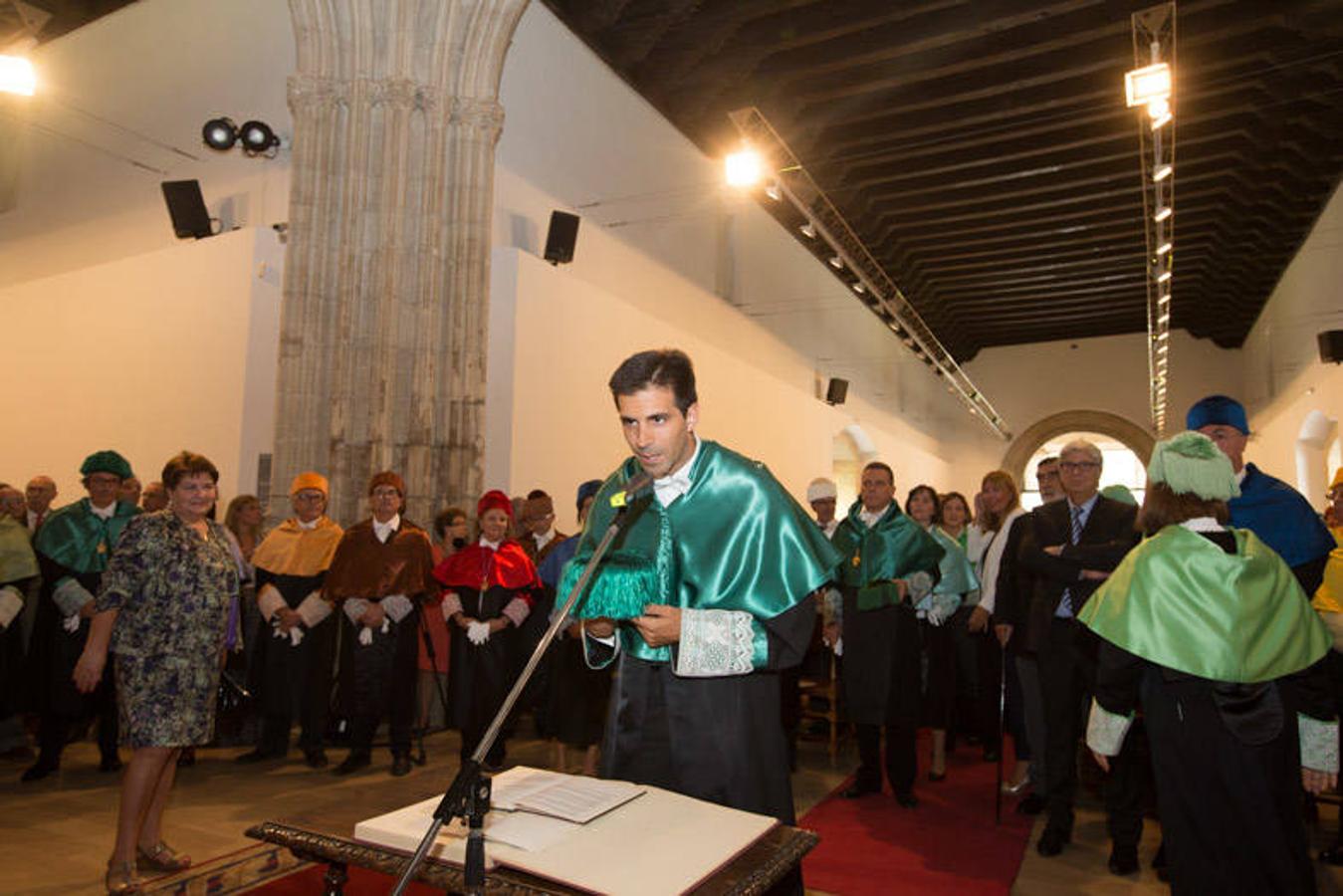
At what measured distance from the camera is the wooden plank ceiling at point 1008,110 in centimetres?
793

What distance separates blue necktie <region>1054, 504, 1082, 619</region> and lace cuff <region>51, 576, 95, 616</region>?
4.59 m

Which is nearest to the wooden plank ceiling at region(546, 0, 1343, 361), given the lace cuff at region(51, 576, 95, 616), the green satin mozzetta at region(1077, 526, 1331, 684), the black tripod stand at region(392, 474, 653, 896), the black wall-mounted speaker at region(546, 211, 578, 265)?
the black wall-mounted speaker at region(546, 211, 578, 265)

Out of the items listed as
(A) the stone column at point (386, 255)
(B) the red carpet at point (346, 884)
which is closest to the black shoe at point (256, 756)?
(A) the stone column at point (386, 255)

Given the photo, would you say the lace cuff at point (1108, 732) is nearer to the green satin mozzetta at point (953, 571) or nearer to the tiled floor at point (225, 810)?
the tiled floor at point (225, 810)

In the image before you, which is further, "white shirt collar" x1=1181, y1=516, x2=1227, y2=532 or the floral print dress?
the floral print dress

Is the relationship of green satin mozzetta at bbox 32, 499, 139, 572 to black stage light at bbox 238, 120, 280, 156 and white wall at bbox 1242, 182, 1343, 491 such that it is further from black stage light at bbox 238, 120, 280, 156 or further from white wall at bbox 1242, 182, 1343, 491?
white wall at bbox 1242, 182, 1343, 491

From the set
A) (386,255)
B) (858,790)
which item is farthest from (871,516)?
(386,255)

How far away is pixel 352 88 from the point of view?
20.2 ft

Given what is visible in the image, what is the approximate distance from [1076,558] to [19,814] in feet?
14.9

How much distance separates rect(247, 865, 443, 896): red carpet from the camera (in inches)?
105

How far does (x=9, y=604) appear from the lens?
179 inches

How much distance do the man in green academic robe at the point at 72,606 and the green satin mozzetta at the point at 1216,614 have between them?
4502 millimetres

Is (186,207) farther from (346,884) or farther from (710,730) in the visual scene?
(710,730)

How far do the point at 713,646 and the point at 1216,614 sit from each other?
1.26 m
